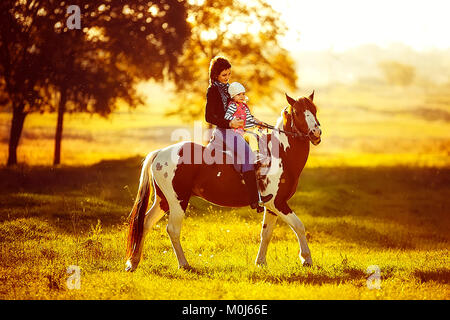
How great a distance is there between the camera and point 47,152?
26703mm

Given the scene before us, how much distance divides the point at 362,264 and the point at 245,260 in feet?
7.08

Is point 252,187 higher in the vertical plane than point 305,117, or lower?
lower

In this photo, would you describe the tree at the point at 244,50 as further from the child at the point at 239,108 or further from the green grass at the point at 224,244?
the child at the point at 239,108

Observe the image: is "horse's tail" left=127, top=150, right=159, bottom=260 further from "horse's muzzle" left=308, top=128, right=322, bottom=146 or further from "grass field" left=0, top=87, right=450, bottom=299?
"horse's muzzle" left=308, top=128, right=322, bottom=146

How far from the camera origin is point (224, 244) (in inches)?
452

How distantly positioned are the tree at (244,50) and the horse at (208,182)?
1720cm

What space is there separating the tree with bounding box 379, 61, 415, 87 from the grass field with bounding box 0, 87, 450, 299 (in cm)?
11446

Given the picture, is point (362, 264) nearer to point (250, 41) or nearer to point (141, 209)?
point (141, 209)

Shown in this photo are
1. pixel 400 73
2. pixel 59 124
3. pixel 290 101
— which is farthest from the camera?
pixel 400 73

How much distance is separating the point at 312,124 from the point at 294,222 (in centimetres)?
169

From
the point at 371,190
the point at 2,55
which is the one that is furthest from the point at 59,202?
the point at 371,190

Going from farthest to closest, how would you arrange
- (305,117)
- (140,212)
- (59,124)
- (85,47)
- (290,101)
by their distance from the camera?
1. (59,124)
2. (85,47)
3. (140,212)
4. (290,101)
5. (305,117)

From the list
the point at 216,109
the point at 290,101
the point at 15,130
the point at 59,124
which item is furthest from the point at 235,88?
the point at 59,124

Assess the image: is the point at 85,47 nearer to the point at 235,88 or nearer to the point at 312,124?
the point at 235,88
